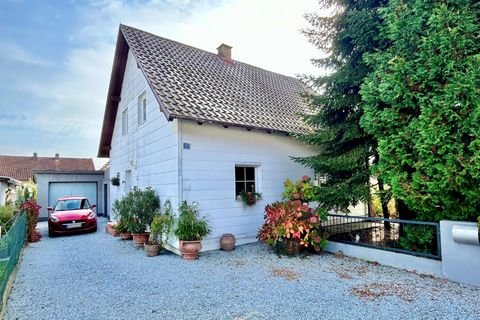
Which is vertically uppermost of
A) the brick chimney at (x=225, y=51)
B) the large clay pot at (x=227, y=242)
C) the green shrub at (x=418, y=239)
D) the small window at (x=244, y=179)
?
→ the brick chimney at (x=225, y=51)

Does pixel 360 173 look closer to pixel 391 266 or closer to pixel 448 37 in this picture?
pixel 391 266

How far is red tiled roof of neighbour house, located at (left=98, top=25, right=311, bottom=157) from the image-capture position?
765 centimetres

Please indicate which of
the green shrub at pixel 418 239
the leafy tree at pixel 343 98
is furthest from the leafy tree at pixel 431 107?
the leafy tree at pixel 343 98

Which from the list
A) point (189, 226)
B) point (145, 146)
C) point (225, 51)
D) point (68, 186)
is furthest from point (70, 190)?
point (189, 226)

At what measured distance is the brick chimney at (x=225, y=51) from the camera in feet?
41.6

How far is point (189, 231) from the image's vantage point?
6859mm

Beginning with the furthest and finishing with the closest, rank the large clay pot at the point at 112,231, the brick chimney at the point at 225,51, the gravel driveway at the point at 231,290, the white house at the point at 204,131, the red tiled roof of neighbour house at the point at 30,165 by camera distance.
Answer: the red tiled roof of neighbour house at the point at 30,165
the brick chimney at the point at 225,51
the large clay pot at the point at 112,231
the white house at the point at 204,131
the gravel driveway at the point at 231,290

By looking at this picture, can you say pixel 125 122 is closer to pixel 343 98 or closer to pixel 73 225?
pixel 73 225

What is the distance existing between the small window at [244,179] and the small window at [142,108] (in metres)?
4.08

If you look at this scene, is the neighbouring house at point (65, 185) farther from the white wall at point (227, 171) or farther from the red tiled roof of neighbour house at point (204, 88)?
the white wall at point (227, 171)

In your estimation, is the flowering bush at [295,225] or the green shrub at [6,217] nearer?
the flowering bush at [295,225]

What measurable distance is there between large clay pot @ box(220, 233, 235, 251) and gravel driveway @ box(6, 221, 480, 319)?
466mm

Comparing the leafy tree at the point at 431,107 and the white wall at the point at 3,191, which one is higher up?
the leafy tree at the point at 431,107

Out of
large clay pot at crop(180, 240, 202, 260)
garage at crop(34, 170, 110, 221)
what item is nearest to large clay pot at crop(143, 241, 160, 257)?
large clay pot at crop(180, 240, 202, 260)
